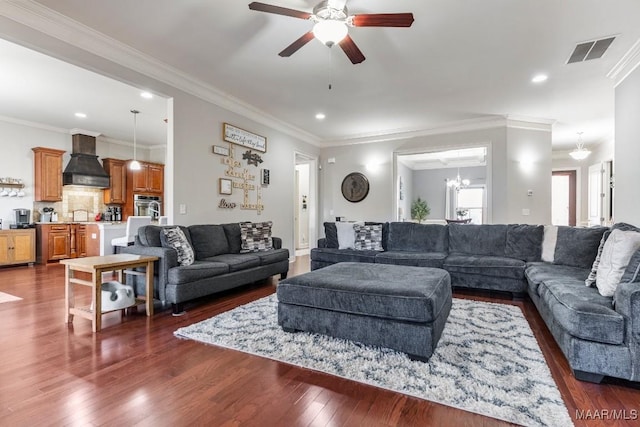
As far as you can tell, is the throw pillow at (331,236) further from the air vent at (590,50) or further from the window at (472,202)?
the window at (472,202)

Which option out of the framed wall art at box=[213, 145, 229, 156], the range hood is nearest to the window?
the framed wall art at box=[213, 145, 229, 156]

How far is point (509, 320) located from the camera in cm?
304

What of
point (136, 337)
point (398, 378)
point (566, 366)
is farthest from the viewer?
point (136, 337)

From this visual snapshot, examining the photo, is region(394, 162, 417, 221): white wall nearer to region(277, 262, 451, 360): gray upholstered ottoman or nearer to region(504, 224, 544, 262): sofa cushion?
region(504, 224, 544, 262): sofa cushion

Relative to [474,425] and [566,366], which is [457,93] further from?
[474,425]

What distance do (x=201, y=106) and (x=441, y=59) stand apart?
10.6 ft

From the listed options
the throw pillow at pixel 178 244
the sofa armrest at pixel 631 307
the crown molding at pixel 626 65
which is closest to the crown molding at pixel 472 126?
the crown molding at pixel 626 65

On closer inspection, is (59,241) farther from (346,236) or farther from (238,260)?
(346,236)

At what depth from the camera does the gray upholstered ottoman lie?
2182mm

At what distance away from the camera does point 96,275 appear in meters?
2.73

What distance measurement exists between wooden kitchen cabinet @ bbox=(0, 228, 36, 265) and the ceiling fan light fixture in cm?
681

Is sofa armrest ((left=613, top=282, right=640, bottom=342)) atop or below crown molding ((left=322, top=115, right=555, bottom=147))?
below

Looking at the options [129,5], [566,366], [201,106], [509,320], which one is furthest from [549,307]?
[201,106]

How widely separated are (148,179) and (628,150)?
909 centimetres
